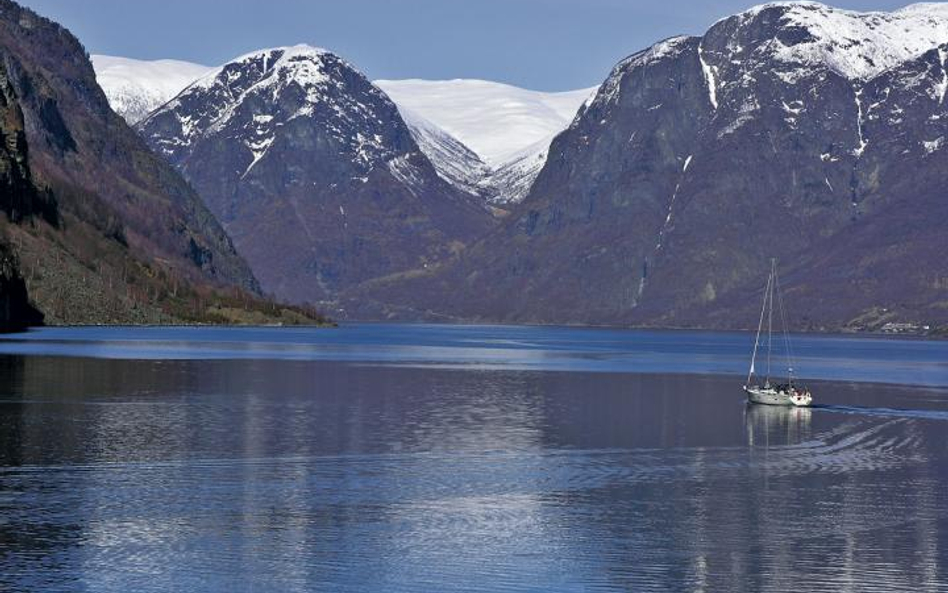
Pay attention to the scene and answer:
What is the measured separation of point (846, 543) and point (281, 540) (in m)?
28.0

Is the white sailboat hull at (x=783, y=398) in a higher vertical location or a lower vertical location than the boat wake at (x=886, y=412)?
higher

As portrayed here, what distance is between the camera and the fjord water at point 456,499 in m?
73.2

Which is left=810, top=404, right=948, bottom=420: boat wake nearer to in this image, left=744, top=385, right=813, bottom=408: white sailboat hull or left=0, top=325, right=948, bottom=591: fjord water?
left=744, top=385, right=813, bottom=408: white sailboat hull

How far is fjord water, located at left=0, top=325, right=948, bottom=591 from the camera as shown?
73.2 meters

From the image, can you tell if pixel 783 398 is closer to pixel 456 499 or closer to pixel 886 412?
pixel 886 412

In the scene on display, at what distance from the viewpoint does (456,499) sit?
93812mm

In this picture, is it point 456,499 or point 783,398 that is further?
point 783,398

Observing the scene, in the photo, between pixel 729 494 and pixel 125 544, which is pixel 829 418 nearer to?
pixel 729 494

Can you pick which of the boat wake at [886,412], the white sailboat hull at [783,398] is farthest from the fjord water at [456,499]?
the white sailboat hull at [783,398]

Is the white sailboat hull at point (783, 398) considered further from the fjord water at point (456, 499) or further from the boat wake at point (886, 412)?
the fjord water at point (456, 499)

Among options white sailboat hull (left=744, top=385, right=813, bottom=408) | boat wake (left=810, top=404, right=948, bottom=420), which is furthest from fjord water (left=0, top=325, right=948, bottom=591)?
white sailboat hull (left=744, top=385, right=813, bottom=408)

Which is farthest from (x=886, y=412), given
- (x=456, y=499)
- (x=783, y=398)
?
(x=456, y=499)

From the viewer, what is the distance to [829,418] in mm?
159500

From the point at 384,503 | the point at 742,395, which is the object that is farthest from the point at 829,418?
the point at 384,503
